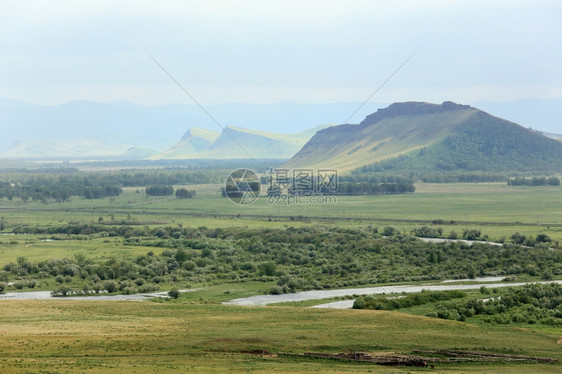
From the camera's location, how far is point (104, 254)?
90062mm

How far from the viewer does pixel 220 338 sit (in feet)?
143

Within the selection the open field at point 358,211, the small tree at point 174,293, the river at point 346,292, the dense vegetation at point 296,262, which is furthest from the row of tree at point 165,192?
the small tree at point 174,293

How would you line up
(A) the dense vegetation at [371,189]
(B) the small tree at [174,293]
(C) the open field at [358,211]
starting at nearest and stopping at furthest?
(B) the small tree at [174,293]
(C) the open field at [358,211]
(A) the dense vegetation at [371,189]

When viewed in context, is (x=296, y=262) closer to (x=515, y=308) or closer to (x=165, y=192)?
(x=515, y=308)

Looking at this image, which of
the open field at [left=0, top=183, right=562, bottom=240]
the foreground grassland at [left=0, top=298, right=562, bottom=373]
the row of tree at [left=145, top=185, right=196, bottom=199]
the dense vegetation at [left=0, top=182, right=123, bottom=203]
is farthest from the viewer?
the row of tree at [left=145, top=185, right=196, bottom=199]

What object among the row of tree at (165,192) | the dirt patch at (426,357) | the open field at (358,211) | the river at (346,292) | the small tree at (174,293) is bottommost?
the river at (346,292)

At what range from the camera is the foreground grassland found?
3794 centimetres

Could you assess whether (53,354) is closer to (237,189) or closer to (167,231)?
(167,231)

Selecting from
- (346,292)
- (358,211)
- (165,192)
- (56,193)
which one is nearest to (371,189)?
(358,211)

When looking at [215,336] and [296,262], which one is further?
[296,262]

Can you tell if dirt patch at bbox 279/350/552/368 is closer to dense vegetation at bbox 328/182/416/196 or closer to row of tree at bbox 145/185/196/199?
dense vegetation at bbox 328/182/416/196

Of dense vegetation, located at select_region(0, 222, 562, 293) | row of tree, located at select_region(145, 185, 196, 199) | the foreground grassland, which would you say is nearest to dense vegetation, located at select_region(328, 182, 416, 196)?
row of tree, located at select_region(145, 185, 196, 199)

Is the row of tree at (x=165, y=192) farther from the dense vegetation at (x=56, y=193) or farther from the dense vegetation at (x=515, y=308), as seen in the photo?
the dense vegetation at (x=515, y=308)

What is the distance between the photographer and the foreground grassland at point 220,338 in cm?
3794
